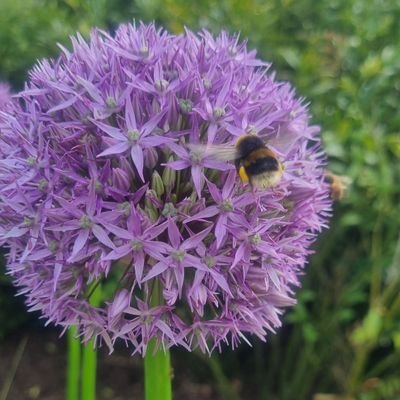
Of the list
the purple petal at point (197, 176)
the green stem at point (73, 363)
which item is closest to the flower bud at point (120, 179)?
the purple petal at point (197, 176)

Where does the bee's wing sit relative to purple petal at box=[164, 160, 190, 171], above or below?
above

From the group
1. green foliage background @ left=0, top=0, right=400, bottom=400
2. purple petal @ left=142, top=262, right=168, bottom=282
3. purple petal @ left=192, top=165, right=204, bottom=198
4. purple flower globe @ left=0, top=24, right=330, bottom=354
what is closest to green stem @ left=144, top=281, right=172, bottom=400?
purple flower globe @ left=0, top=24, right=330, bottom=354

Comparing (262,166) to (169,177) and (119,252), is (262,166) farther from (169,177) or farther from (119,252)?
(119,252)

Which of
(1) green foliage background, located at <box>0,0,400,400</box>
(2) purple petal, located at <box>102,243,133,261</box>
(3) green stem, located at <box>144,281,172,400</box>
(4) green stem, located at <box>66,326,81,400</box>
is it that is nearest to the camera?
(2) purple petal, located at <box>102,243,133,261</box>

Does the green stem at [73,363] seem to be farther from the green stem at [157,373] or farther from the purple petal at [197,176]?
the purple petal at [197,176]

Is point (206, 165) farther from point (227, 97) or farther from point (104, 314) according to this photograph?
point (104, 314)

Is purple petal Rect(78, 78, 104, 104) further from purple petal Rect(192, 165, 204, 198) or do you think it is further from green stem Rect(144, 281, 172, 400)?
green stem Rect(144, 281, 172, 400)

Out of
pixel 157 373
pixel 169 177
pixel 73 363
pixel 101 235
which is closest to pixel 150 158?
pixel 169 177

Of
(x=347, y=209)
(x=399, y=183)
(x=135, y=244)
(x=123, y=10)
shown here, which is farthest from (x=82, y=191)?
(x=123, y=10)
